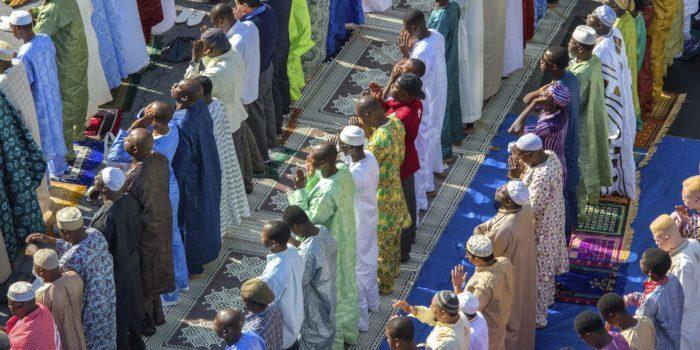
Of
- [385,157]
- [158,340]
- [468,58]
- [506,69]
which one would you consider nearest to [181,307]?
[158,340]

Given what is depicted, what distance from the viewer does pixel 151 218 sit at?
9.66 metres

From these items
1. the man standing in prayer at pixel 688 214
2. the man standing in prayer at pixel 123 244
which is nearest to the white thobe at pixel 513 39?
→ the man standing in prayer at pixel 688 214

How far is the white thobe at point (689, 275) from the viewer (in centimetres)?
917

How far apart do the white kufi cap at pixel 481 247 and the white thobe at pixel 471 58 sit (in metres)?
3.63

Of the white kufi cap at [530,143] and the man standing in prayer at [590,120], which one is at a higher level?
the white kufi cap at [530,143]

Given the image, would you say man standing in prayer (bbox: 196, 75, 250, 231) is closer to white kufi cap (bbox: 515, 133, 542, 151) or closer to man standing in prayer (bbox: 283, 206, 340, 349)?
man standing in prayer (bbox: 283, 206, 340, 349)

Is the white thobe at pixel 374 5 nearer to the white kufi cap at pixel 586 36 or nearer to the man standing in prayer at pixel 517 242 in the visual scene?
the white kufi cap at pixel 586 36

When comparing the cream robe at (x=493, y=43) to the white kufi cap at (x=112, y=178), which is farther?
the cream robe at (x=493, y=43)

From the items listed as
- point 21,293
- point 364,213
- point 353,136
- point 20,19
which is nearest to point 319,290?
point 364,213

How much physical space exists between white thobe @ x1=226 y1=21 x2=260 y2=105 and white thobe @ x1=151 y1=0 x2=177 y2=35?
97.5 inches

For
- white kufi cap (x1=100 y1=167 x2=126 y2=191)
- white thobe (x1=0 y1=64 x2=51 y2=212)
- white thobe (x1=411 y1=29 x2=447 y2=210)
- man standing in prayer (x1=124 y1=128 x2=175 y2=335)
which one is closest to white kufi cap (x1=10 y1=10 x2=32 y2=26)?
white thobe (x1=0 y1=64 x2=51 y2=212)

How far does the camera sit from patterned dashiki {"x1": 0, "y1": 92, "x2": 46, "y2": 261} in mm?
10352

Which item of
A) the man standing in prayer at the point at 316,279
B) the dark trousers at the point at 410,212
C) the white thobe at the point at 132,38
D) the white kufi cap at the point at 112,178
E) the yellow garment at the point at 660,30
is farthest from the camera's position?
the yellow garment at the point at 660,30

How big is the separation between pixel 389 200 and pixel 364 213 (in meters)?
0.41
